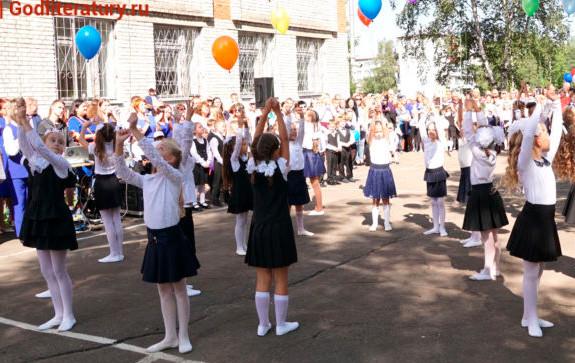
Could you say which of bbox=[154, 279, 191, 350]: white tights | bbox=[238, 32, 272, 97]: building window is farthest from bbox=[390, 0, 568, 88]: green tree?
bbox=[154, 279, 191, 350]: white tights

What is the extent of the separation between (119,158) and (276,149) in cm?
133

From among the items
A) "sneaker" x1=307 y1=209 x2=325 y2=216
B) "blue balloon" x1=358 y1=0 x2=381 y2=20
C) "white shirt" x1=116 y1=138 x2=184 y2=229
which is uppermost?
"blue balloon" x1=358 y1=0 x2=381 y2=20

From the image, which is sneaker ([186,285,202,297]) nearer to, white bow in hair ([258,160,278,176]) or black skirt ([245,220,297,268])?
black skirt ([245,220,297,268])

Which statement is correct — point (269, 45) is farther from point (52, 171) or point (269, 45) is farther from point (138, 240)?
point (52, 171)

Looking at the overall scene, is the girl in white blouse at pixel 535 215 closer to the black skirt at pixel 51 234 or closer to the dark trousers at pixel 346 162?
the black skirt at pixel 51 234

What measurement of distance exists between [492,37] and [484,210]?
2469 centimetres

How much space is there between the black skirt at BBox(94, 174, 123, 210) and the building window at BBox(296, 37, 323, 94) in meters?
18.6

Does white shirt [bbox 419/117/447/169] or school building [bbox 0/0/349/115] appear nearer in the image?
white shirt [bbox 419/117/447/169]

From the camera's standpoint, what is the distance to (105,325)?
21.9 feet

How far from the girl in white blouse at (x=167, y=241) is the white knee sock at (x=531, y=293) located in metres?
2.80

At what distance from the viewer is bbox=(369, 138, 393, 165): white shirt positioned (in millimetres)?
11078

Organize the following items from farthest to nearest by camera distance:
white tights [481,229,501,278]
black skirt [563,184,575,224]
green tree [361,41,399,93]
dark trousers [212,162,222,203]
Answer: green tree [361,41,399,93] → dark trousers [212,162,222,203] → black skirt [563,184,575,224] → white tights [481,229,501,278]

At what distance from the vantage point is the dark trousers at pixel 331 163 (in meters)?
17.4

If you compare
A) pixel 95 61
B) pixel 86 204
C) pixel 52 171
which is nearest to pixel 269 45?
pixel 95 61
